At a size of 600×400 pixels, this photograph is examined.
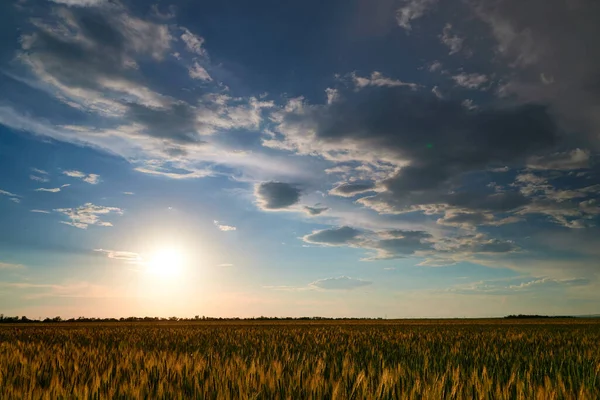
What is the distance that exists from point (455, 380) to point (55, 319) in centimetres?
8067

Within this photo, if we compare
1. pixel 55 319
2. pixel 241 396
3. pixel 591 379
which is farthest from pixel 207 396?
pixel 55 319

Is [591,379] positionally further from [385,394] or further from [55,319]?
[55,319]

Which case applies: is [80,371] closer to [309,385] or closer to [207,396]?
[207,396]

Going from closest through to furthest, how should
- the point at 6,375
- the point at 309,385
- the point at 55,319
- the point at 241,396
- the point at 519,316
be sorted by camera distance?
the point at 241,396 → the point at 309,385 → the point at 6,375 → the point at 55,319 → the point at 519,316

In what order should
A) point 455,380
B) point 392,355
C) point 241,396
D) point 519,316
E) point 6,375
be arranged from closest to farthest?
point 241,396 < point 455,380 < point 6,375 < point 392,355 < point 519,316

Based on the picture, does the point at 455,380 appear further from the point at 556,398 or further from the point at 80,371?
the point at 80,371

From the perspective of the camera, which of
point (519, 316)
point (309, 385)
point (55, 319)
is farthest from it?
point (519, 316)

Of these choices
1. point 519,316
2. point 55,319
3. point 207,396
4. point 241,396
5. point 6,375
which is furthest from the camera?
point 519,316

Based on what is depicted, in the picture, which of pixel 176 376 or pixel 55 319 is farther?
pixel 55 319

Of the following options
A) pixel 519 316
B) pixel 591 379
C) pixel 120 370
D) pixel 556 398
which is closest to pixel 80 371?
pixel 120 370

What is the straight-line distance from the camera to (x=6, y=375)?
4590mm

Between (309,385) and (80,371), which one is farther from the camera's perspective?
(80,371)

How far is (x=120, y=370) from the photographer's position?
4.78 meters

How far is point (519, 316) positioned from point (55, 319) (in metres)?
101
